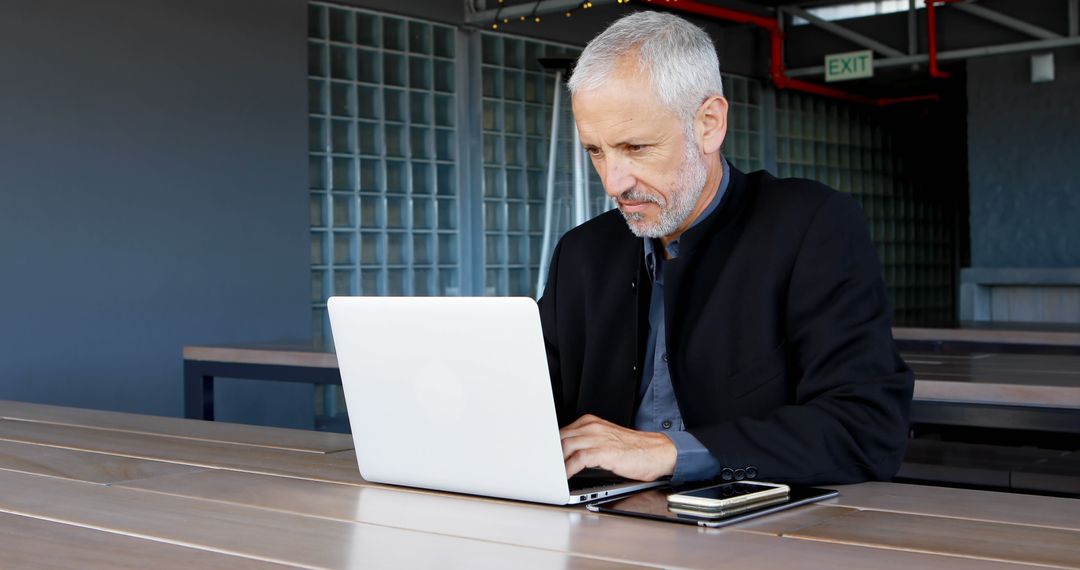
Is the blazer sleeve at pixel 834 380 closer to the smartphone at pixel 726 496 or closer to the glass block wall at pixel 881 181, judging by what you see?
the smartphone at pixel 726 496

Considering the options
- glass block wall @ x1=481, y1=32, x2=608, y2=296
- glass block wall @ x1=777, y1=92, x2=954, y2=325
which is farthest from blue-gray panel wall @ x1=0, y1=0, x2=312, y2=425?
glass block wall @ x1=777, y1=92, x2=954, y2=325

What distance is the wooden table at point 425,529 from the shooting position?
3.16 ft

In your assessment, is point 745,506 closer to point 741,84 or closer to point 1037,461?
point 1037,461

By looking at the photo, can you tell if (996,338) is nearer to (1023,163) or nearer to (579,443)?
(579,443)

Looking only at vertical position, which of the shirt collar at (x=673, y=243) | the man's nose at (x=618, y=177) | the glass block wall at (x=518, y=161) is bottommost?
the shirt collar at (x=673, y=243)

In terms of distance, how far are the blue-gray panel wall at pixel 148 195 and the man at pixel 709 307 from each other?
3.55 meters

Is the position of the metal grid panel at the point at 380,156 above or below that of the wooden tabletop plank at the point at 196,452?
above

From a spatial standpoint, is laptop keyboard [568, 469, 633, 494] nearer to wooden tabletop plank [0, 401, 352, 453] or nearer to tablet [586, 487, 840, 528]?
tablet [586, 487, 840, 528]

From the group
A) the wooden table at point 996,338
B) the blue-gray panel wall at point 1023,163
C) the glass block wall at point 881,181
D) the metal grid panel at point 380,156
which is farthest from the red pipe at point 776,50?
the wooden table at point 996,338

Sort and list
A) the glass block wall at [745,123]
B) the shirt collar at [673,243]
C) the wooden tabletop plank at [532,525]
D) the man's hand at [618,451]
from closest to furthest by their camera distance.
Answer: the wooden tabletop plank at [532,525]
the man's hand at [618,451]
the shirt collar at [673,243]
the glass block wall at [745,123]

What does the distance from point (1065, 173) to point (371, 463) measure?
672 cm

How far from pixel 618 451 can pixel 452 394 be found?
0.18m

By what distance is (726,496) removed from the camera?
1123 millimetres

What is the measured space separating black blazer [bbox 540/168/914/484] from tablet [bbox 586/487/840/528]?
2.7 inches
